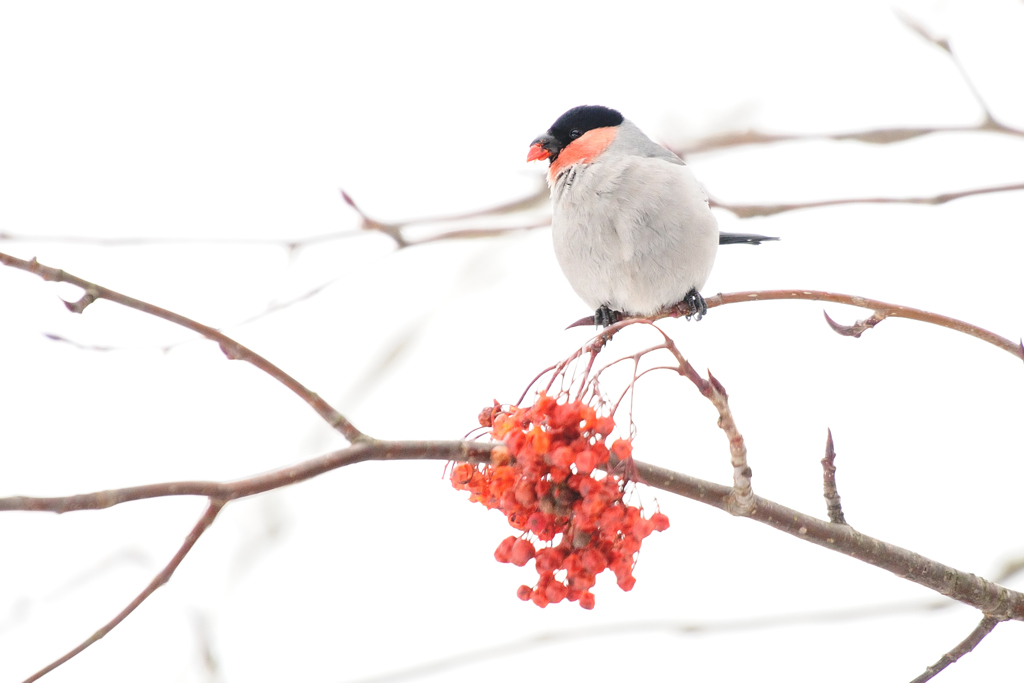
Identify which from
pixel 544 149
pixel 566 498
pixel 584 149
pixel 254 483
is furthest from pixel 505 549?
pixel 544 149

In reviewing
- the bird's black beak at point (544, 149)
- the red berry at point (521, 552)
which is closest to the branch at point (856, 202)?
the red berry at point (521, 552)

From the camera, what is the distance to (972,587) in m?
1.72

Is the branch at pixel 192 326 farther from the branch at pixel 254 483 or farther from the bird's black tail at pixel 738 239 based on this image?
the bird's black tail at pixel 738 239

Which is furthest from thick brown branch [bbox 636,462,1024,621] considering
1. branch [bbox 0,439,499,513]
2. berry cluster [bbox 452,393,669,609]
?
branch [bbox 0,439,499,513]

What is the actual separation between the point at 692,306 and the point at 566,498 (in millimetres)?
1800

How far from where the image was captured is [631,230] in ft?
10.00

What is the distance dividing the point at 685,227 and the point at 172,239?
1.64 metres

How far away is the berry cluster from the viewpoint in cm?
146

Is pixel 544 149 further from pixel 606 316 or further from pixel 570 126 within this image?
pixel 606 316

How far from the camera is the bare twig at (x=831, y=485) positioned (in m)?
1.61

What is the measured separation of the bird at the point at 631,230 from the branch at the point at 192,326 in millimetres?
1881

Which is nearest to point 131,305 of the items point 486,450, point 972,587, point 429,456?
point 429,456

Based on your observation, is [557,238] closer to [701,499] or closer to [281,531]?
[281,531]

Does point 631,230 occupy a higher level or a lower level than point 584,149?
lower
